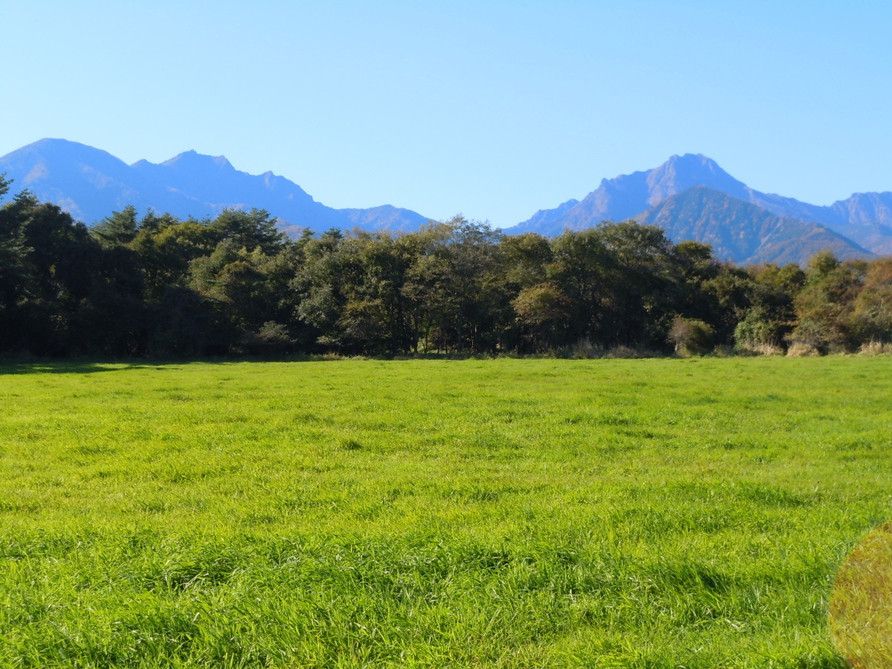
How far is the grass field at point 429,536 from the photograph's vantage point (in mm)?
3182

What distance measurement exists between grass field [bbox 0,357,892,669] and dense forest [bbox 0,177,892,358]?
28908 mm

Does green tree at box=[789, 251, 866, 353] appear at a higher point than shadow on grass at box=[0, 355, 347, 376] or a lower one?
higher

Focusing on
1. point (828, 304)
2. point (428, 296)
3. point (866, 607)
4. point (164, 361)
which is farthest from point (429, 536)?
point (828, 304)

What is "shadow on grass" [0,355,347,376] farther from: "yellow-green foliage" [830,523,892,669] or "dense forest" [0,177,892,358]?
"yellow-green foliage" [830,523,892,669]

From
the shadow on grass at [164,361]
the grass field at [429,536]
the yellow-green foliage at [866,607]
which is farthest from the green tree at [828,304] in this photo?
the yellow-green foliage at [866,607]

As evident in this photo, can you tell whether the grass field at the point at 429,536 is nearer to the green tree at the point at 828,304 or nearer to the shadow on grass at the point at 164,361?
the shadow on grass at the point at 164,361

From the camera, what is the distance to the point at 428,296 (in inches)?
1639

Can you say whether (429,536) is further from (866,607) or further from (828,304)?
(828,304)

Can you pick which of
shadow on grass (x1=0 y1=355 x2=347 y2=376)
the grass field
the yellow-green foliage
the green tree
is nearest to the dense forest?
the green tree

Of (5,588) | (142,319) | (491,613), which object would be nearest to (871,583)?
(491,613)

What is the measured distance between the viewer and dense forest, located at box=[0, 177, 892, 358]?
124 feet

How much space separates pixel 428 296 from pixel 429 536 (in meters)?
37.1

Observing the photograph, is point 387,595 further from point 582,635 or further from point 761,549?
point 761,549

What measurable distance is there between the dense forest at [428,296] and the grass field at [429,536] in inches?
1138
